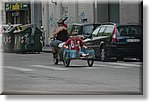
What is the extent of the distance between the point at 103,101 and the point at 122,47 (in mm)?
2126

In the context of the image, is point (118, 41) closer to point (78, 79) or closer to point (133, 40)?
point (78, 79)

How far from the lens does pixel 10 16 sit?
5.96m

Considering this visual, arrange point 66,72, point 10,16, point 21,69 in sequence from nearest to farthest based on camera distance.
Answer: point 10,16, point 21,69, point 66,72

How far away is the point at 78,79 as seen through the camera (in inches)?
255

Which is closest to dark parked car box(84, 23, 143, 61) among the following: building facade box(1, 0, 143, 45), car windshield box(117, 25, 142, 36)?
car windshield box(117, 25, 142, 36)

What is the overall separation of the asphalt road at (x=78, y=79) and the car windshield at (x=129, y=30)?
0.34 meters

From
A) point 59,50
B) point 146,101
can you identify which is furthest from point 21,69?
point 146,101

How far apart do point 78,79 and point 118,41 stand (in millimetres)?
1366

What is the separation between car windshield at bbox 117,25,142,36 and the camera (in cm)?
548

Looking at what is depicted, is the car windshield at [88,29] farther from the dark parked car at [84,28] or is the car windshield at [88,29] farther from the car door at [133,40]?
the car door at [133,40]

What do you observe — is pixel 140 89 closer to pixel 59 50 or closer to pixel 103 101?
pixel 103 101

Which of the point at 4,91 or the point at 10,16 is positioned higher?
the point at 10,16

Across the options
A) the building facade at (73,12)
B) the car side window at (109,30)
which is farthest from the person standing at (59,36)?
the car side window at (109,30)

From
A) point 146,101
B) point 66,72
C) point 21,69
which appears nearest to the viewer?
point 146,101
